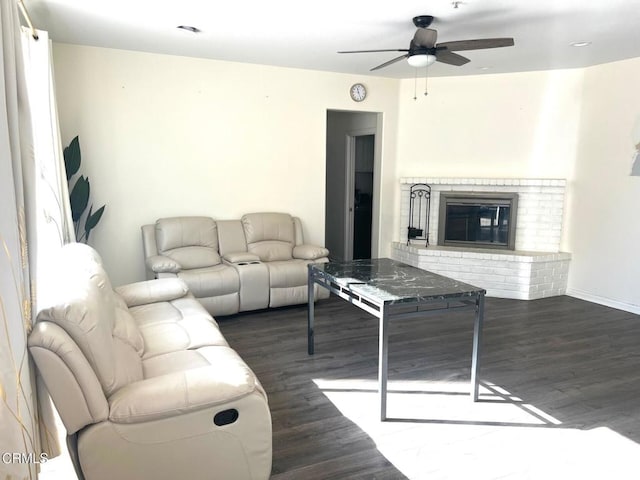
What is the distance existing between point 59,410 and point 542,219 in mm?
5393

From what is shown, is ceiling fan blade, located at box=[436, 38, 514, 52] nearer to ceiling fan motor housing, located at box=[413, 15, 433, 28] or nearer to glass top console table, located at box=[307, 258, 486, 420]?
ceiling fan motor housing, located at box=[413, 15, 433, 28]

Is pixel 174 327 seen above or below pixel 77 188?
below

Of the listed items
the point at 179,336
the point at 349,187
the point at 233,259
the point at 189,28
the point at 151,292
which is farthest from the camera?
the point at 349,187

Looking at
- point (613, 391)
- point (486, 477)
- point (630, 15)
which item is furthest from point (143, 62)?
point (613, 391)

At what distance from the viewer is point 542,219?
5.45 m

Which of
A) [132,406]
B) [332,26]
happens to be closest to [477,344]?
[132,406]

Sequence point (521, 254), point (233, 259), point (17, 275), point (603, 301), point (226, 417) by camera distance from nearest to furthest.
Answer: point (17, 275), point (226, 417), point (233, 259), point (603, 301), point (521, 254)

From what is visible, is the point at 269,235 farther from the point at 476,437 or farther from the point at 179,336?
the point at 476,437

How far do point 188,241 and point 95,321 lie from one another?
2892 mm

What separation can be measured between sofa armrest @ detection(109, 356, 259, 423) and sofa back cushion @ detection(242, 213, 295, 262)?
9.97ft

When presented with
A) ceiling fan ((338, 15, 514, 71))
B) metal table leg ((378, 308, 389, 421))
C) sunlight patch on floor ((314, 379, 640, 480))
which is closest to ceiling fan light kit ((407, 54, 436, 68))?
ceiling fan ((338, 15, 514, 71))

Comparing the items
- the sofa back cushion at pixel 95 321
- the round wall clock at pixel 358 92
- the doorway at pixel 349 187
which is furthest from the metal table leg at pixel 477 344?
the doorway at pixel 349 187

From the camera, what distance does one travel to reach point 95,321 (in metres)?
1.83

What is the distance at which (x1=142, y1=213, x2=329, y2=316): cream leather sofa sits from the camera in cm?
427
